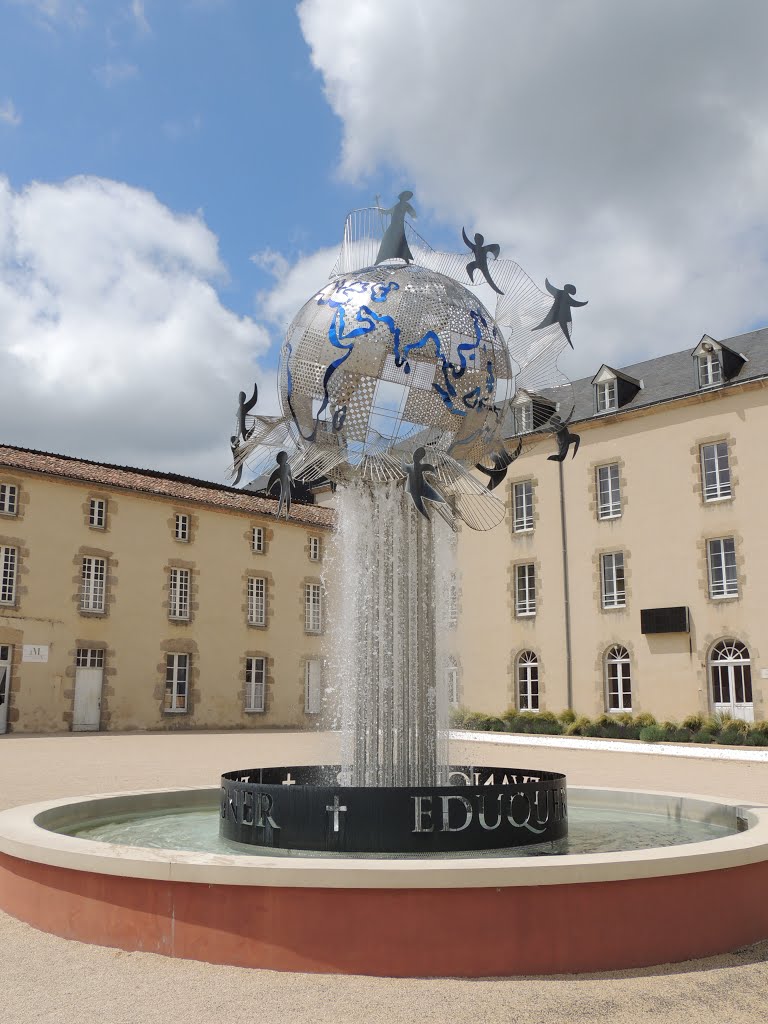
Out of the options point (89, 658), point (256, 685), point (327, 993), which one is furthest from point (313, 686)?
point (327, 993)

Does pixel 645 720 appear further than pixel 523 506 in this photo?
No

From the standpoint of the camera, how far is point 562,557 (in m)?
32.1

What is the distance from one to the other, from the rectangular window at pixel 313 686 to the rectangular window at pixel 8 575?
12.6 m

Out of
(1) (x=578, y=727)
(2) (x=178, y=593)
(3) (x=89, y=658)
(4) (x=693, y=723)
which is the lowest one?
(1) (x=578, y=727)

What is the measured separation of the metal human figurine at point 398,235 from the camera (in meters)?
8.64

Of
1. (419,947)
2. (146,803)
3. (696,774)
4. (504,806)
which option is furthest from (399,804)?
(696,774)

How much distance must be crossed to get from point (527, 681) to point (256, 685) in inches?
411

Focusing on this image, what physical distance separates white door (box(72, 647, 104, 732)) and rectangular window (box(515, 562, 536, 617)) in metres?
14.7

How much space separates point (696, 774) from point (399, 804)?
1187 centimetres

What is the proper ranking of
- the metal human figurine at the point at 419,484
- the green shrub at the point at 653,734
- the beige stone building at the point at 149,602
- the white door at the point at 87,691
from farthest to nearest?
the white door at the point at 87,691
the beige stone building at the point at 149,602
the green shrub at the point at 653,734
the metal human figurine at the point at 419,484

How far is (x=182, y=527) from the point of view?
33719 millimetres

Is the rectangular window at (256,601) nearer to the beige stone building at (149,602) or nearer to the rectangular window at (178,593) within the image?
the beige stone building at (149,602)

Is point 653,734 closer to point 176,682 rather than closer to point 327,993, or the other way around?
point 176,682

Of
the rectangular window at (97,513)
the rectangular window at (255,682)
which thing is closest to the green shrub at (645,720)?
the rectangular window at (255,682)
